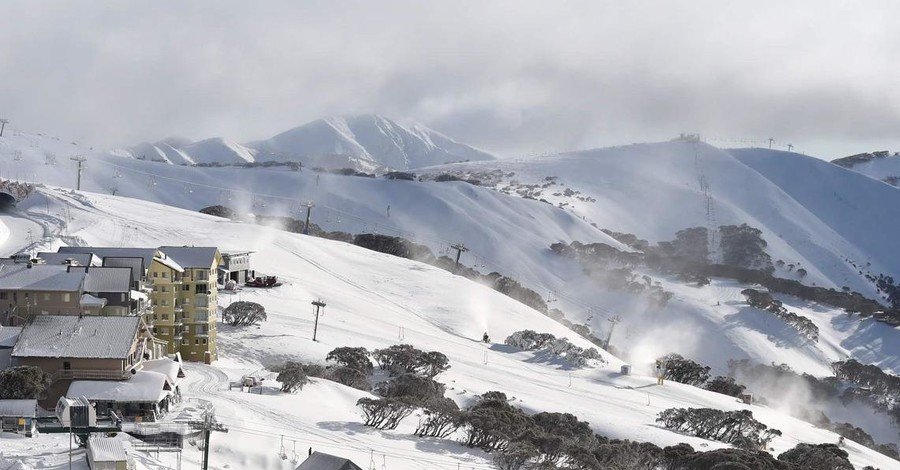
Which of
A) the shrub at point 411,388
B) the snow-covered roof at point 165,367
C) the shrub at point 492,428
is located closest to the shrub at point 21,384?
the snow-covered roof at point 165,367

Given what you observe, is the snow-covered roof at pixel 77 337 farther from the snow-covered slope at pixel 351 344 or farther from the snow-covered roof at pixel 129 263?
the snow-covered roof at pixel 129 263

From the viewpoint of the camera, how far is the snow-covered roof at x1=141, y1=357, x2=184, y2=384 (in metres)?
46.3

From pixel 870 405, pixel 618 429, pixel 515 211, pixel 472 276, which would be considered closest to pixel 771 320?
pixel 870 405

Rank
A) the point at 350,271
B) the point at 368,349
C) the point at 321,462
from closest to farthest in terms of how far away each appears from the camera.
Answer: the point at 321,462, the point at 368,349, the point at 350,271

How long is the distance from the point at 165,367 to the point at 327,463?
21320mm

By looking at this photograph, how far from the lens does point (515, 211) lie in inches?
6885

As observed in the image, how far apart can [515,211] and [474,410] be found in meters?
123

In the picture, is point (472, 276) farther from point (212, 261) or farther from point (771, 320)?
point (212, 261)

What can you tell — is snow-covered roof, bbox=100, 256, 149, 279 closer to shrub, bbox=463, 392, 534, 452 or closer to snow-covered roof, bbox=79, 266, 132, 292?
snow-covered roof, bbox=79, 266, 132, 292

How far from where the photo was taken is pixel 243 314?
7000 cm

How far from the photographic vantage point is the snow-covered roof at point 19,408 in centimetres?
3759

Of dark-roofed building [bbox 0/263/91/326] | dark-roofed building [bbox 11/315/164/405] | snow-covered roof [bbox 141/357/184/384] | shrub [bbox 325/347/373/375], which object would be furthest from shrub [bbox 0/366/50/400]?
shrub [bbox 325/347/373/375]

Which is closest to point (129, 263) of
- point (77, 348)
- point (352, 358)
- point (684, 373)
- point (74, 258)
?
point (74, 258)

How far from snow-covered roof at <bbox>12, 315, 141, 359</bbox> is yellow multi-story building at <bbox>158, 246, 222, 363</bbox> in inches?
538
